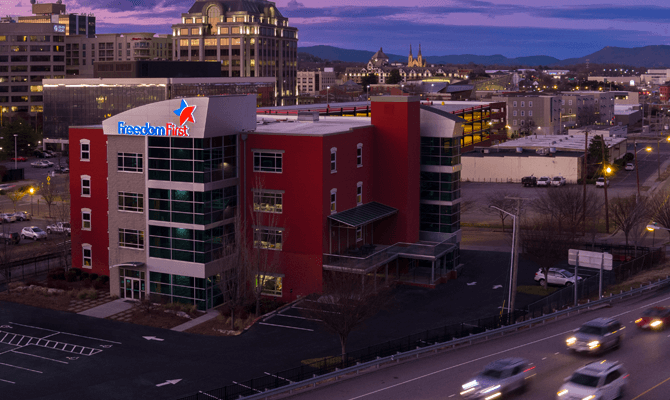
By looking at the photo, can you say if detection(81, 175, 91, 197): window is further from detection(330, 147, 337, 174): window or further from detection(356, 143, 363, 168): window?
detection(356, 143, 363, 168): window

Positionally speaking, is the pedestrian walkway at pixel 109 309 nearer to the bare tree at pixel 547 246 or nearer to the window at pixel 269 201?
the window at pixel 269 201

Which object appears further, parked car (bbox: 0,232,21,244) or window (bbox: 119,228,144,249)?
parked car (bbox: 0,232,21,244)

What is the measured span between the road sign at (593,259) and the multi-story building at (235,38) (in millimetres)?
147192

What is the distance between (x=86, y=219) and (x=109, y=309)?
9543 mm

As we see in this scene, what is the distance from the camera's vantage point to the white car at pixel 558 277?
52.1 metres

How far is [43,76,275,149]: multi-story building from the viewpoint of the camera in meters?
124

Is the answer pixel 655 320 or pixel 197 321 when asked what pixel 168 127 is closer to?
pixel 197 321

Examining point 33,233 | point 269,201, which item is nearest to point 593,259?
point 269,201

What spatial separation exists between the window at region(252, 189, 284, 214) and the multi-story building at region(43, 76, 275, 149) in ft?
251

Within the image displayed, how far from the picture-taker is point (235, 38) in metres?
187

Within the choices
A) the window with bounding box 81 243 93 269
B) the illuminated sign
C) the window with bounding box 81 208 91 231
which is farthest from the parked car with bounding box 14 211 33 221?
the illuminated sign

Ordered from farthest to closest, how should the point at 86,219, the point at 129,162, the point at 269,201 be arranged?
the point at 86,219 → the point at 269,201 → the point at 129,162

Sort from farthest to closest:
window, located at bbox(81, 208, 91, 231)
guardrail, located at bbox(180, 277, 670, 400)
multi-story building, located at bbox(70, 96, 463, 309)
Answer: window, located at bbox(81, 208, 91, 231) → multi-story building, located at bbox(70, 96, 463, 309) → guardrail, located at bbox(180, 277, 670, 400)

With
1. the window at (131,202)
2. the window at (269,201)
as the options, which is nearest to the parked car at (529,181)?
the window at (269,201)
